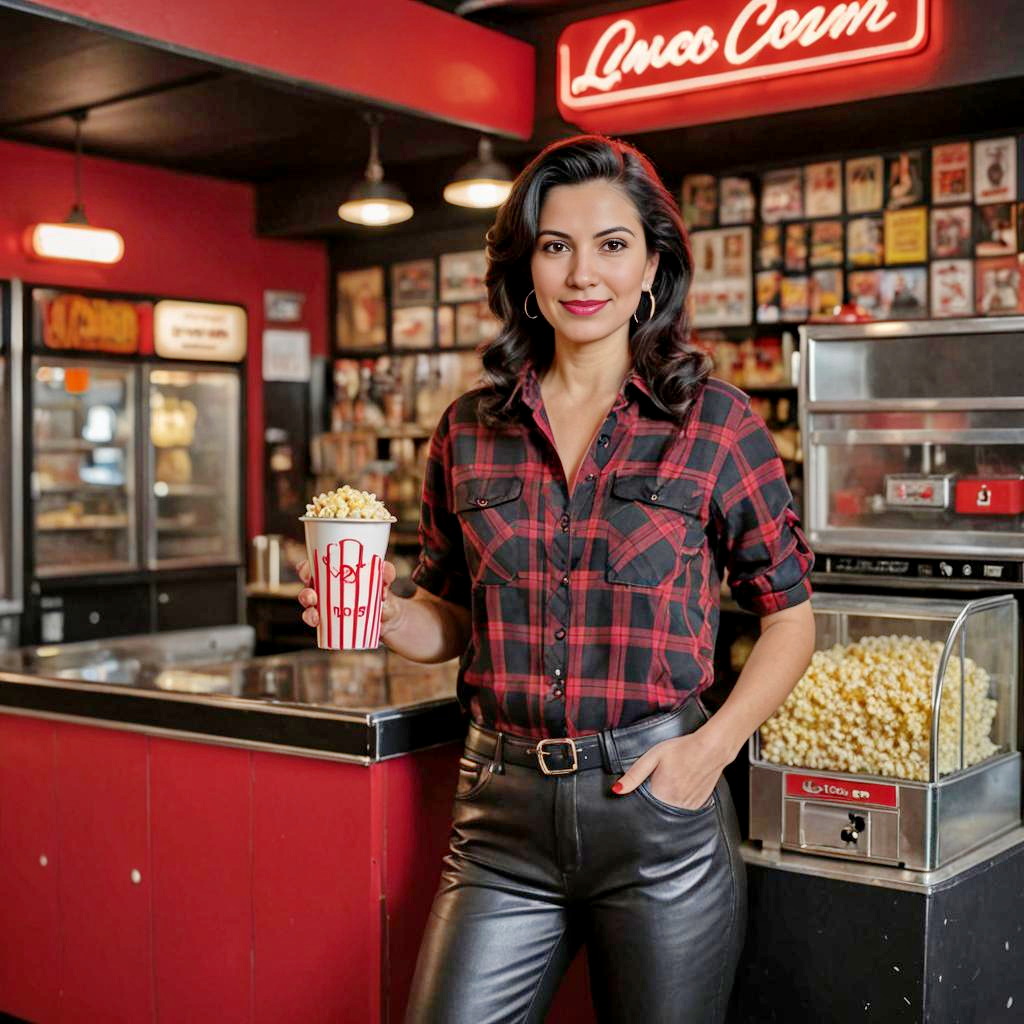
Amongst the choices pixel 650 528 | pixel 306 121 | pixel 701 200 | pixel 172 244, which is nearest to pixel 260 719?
pixel 650 528

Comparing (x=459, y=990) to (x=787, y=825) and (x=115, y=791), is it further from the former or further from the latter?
(x=115, y=791)

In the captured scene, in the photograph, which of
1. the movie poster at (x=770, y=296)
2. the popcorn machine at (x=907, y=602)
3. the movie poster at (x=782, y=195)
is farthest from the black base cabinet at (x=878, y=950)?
the movie poster at (x=782, y=195)

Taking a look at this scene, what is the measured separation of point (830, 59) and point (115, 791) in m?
3.56

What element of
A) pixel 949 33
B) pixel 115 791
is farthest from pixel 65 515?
pixel 949 33

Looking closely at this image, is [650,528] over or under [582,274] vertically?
under

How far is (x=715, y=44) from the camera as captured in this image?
5344mm

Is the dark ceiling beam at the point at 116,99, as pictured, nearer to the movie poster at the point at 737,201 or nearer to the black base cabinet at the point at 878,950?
the movie poster at the point at 737,201

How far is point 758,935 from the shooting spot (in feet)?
8.41

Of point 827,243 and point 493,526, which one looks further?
point 827,243

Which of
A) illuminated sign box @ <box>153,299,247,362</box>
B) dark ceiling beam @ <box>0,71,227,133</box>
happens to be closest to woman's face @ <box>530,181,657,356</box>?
dark ceiling beam @ <box>0,71,227,133</box>

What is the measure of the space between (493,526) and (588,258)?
429mm

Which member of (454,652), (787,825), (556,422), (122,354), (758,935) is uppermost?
(122,354)

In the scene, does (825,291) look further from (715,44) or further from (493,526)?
(493,526)

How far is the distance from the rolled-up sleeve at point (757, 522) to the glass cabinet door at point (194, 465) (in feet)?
18.0
